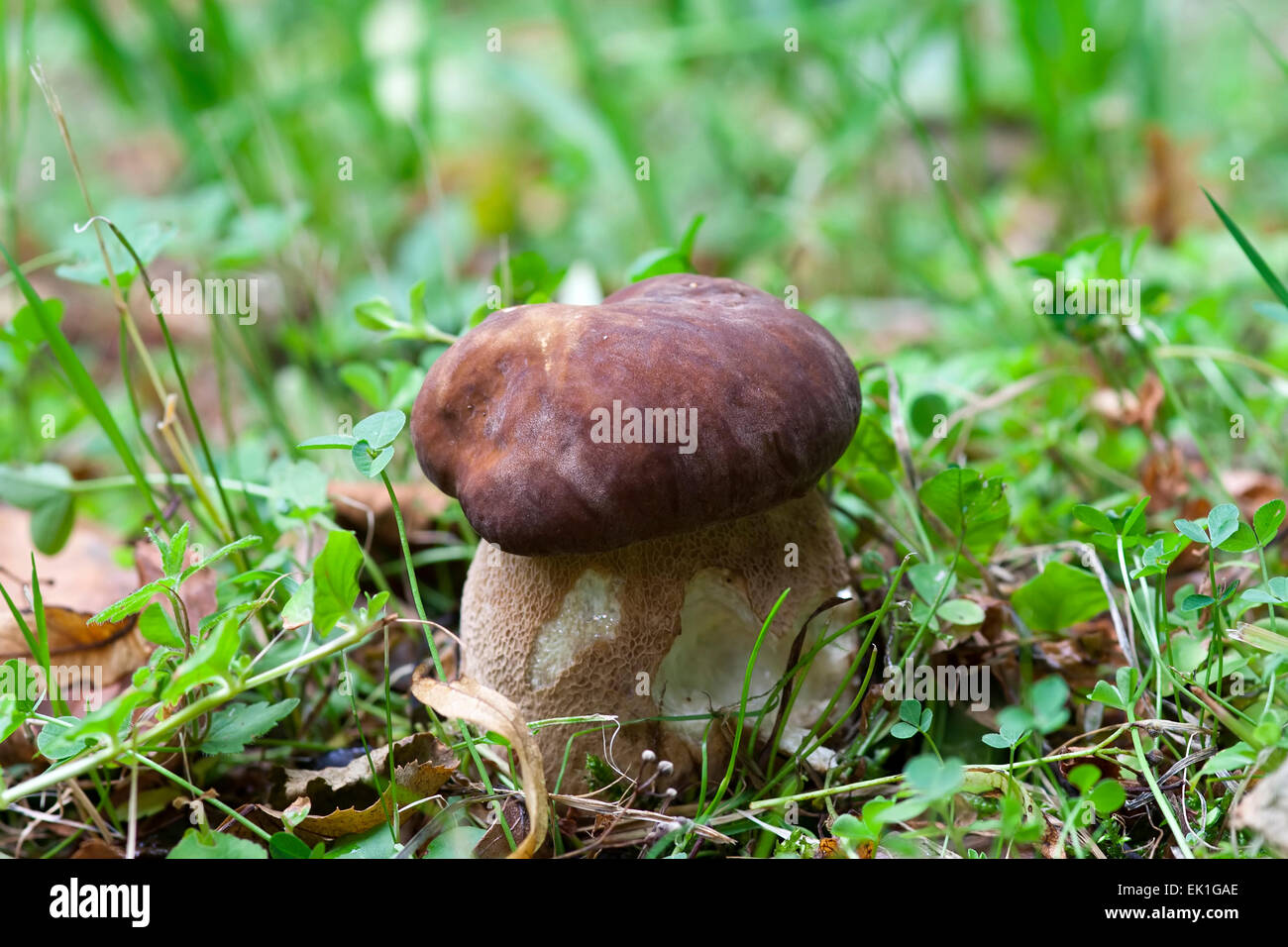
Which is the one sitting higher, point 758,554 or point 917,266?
point 917,266

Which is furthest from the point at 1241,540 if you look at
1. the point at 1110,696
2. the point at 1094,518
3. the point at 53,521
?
the point at 53,521

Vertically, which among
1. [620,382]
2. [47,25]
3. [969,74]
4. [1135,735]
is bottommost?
[1135,735]

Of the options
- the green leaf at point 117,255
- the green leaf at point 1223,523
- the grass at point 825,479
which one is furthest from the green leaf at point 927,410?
the green leaf at point 117,255

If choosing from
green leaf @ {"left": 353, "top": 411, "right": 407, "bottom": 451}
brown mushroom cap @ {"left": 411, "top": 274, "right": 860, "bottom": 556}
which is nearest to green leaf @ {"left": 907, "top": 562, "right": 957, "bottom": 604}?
brown mushroom cap @ {"left": 411, "top": 274, "right": 860, "bottom": 556}
